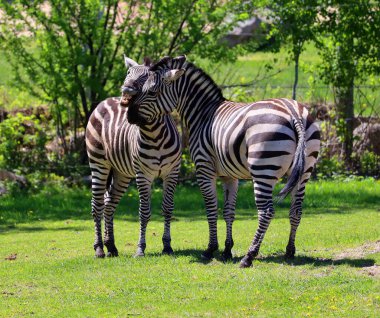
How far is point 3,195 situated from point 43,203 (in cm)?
127

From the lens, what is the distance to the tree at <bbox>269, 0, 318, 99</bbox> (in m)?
19.7

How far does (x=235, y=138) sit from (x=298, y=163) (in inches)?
37.9

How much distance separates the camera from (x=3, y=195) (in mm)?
18750

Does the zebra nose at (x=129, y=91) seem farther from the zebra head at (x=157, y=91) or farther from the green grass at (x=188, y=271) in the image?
the green grass at (x=188, y=271)

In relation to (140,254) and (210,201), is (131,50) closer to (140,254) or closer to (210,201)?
(140,254)

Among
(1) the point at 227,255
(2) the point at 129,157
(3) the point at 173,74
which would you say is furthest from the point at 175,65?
(1) the point at 227,255

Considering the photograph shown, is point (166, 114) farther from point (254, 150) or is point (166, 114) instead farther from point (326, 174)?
point (326, 174)

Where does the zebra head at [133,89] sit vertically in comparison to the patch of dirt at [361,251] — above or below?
above

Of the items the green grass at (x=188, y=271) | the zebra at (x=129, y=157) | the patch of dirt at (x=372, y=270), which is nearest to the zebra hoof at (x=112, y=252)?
the zebra at (x=129, y=157)

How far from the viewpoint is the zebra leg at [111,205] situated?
12172 millimetres

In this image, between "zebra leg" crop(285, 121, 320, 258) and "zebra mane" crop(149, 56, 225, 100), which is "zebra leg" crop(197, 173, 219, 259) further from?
"zebra mane" crop(149, 56, 225, 100)

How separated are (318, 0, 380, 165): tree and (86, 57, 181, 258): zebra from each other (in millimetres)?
8503

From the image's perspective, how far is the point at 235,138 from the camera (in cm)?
1045

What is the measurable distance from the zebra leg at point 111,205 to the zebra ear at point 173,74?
2.01 metres
